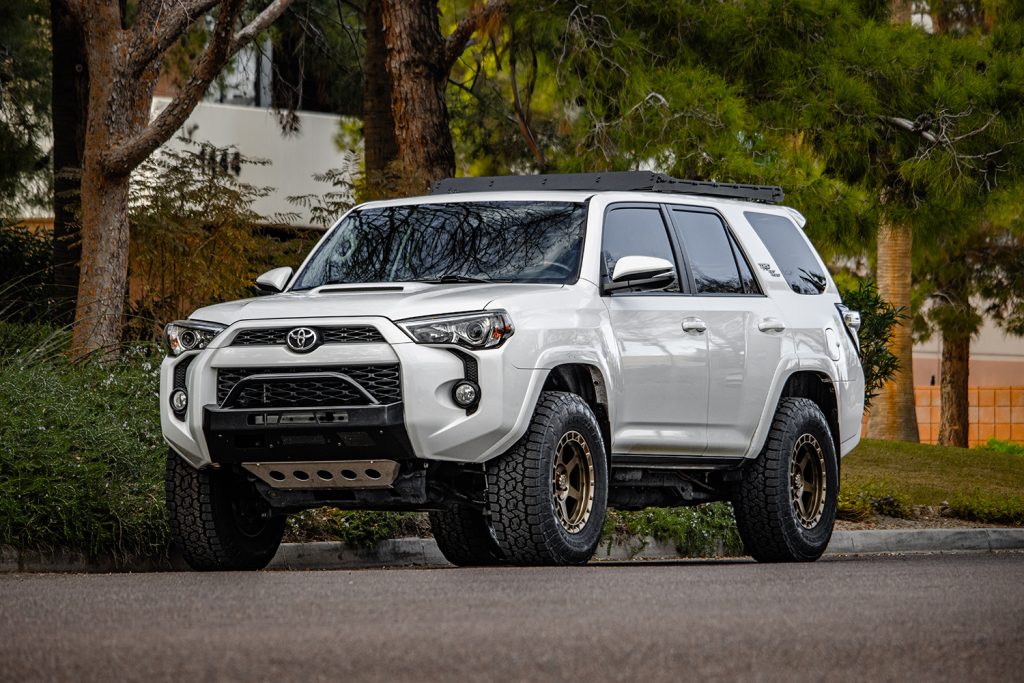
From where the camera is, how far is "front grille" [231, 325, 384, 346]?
8.92 metres

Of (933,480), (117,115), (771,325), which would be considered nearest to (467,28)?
(117,115)

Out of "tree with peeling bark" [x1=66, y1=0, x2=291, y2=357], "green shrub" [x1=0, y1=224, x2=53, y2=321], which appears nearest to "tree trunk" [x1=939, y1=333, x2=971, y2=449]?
"green shrub" [x1=0, y1=224, x2=53, y2=321]

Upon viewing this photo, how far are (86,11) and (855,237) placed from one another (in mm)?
8192

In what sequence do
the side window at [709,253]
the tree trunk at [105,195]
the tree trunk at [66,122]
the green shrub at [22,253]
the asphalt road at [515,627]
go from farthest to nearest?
1. the green shrub at [22,253]
2. the tree trunk at [66,122]
3. the tree trunk at [105,195]
4. the side window at [709,253]
5. the asphalt road at [515,627]

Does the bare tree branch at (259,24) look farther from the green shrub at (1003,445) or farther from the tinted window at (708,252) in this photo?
the green shrub at (1003,445)

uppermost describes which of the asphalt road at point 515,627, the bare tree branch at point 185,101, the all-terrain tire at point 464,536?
the bare tree branch at point 185,101

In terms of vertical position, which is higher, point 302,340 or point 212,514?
point 302,340

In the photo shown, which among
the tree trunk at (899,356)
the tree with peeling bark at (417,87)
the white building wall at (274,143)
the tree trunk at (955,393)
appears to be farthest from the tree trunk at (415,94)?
the tree trunk at (955,393)

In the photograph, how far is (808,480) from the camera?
37.6 feet

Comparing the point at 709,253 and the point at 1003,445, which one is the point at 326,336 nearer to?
the point at 709,253

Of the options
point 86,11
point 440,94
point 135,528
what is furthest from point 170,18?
point 135,528

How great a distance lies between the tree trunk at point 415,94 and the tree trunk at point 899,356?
11752mm

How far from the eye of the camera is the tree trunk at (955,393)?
33406 millimetres

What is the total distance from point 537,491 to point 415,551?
3.27 meters
